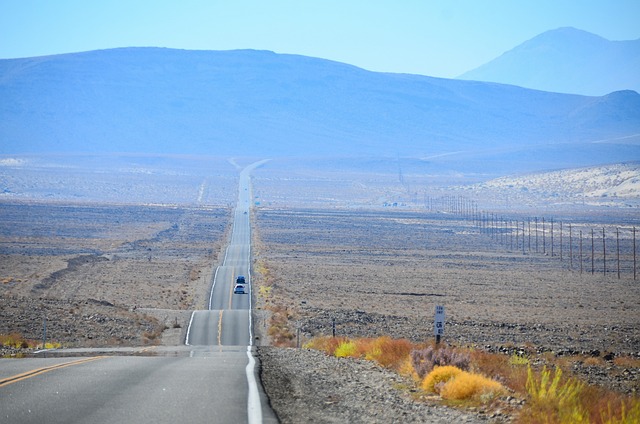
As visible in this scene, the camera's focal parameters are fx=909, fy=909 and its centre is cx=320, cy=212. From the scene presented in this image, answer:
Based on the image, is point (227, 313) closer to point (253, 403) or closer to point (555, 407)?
point (253, 403)

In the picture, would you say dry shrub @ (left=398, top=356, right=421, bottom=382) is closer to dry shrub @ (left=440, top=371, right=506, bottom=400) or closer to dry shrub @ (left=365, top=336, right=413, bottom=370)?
dry shrub @ (left=365, top=336, right=413, bottom=370)

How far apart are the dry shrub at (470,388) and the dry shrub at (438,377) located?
0.45m

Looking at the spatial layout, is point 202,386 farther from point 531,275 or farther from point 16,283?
point 531,275

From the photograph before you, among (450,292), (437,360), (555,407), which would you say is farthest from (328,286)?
(555,407)

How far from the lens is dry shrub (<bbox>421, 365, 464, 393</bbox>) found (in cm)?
1327

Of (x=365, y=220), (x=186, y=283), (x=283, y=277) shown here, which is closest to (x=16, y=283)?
(x=186, y=283)

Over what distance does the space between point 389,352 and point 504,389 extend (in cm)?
542

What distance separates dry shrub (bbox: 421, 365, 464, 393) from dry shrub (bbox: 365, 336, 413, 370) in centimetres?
267

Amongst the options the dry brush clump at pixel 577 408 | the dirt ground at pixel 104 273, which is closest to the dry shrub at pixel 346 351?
the dry brush clump at pixel 577 408

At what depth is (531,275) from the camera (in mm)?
67812

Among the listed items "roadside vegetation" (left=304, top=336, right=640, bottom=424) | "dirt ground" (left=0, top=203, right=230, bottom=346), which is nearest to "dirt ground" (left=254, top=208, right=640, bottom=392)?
"roadside vegetation" (left=304, top=336, right=640, bottom=424)

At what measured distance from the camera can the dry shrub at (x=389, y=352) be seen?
16823 mm

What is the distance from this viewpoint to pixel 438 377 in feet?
44.2

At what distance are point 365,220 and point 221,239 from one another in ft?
130
